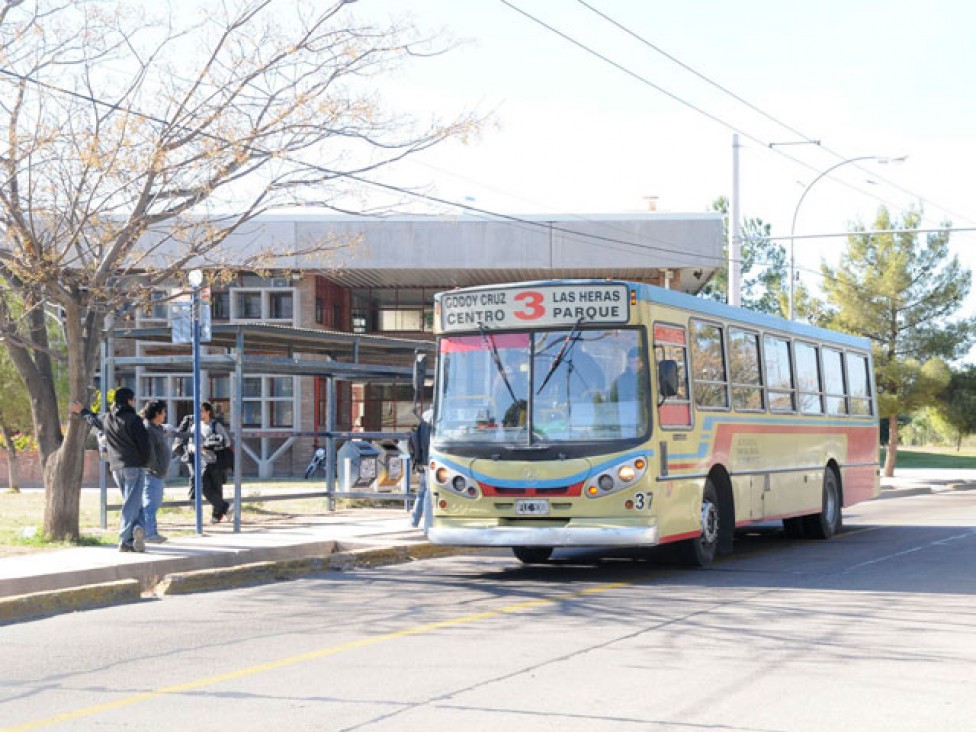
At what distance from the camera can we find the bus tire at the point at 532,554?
15.8 m

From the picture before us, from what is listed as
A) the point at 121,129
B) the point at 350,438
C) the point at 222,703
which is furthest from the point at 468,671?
the point at 350,438

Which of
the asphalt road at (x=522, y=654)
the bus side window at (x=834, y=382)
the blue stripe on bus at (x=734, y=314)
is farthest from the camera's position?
the bus side window at (x=834, y=382)

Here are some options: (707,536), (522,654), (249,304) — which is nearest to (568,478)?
(707,536)

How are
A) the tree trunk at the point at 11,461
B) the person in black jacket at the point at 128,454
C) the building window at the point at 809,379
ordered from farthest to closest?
the tree trunk at the point at 11,461 → the building window at the point at 809,379 → the person in black jacket at the point at 128,454

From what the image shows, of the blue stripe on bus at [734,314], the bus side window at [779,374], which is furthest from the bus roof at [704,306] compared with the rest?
the bus side window at [779,374]

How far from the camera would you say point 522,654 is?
908cm

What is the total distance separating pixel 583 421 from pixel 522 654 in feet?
15.6

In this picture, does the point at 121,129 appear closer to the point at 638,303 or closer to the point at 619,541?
the point at 638,303

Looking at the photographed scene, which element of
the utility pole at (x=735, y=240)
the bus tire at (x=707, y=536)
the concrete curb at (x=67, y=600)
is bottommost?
the concrete curb at (x=67, y=600)

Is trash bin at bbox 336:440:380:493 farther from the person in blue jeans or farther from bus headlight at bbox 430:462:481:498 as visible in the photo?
bus headlight at bbox 430:462:481:498

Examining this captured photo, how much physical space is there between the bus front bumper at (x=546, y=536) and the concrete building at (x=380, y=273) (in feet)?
82.1

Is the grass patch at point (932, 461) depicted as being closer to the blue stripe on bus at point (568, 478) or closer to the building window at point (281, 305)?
the building window at point (281, 305)

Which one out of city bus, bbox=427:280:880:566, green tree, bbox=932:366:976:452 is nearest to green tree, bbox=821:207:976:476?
green tree, bbox=932:366:976:452

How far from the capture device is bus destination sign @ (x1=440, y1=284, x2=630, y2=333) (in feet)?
45.1
